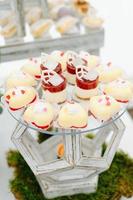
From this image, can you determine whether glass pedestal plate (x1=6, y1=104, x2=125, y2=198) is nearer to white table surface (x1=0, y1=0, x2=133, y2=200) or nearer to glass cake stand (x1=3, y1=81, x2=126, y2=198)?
glass cake stand (x1=3, y1=81, x2=126, y2=198)

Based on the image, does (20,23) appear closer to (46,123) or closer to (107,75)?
(107,75)

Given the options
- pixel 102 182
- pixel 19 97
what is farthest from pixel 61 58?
pixel 102 182

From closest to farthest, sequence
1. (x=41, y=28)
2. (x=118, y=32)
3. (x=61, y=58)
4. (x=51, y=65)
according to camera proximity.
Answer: (x=51, y=65) → (x=61, y=58) → (x=41, y=28) → (x=118, y=32)

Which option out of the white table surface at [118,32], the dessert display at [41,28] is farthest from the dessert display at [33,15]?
the white table surface at [118,32]

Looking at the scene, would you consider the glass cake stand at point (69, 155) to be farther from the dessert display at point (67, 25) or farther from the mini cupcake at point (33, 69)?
the dessert display at point (67, 25)

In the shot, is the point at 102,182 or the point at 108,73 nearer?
the point at 108,73

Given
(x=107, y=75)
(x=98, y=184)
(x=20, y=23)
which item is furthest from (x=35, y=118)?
(x=20, y=23)

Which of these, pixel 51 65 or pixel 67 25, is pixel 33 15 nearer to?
pixel 67 25
